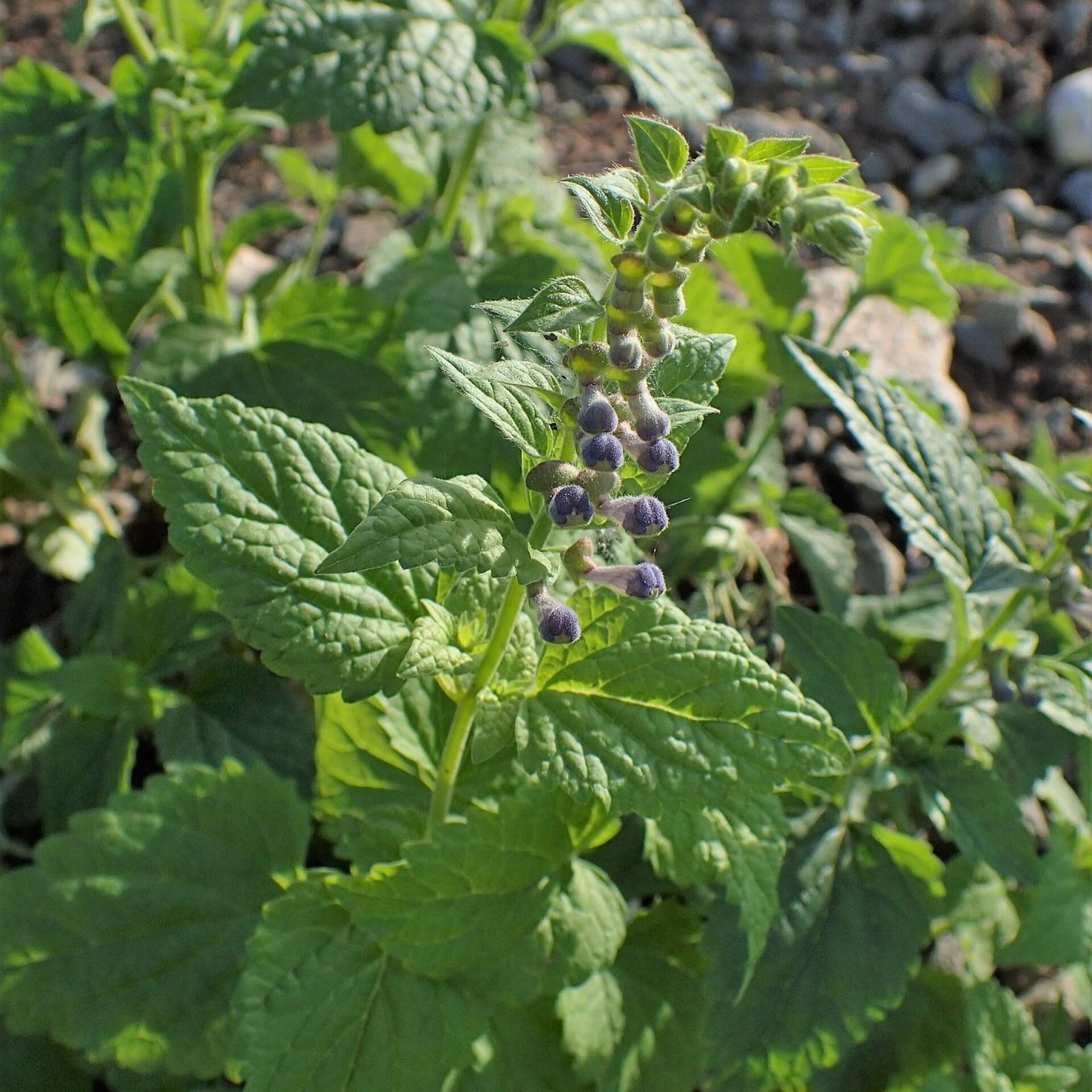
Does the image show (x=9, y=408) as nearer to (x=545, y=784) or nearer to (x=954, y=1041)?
(x=545, y=784)

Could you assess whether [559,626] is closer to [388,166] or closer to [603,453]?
[603,453]

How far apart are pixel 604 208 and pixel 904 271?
1.74 metres

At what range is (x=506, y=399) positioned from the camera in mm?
1560

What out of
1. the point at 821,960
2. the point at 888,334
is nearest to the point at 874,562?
the point at 888,334

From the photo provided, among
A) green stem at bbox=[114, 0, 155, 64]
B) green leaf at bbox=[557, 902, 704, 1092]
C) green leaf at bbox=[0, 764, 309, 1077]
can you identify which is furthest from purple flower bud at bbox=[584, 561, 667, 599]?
green stem at bbox=[114, 0, 155, 64]

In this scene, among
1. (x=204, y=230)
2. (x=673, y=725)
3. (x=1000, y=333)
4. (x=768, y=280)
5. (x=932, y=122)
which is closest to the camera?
(x=673, y=725)

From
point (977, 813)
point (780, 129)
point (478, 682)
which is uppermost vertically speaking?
point (478, 682)

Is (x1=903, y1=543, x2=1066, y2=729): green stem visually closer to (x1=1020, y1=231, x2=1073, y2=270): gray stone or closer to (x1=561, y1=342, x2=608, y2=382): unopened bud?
(x1=561, y1=342, x2=608, y2=382): unopened bud

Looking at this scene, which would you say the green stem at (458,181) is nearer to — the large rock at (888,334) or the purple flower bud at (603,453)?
Answer: the large rock at (888,334)

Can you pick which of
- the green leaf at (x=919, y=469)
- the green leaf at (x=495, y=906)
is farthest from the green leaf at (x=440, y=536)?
the green leaf at (x=919, y=469)

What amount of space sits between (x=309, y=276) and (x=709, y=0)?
9.00ft

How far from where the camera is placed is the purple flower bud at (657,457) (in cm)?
150

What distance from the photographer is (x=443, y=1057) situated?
2.09 m

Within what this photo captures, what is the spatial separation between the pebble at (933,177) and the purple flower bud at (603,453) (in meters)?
4.18
